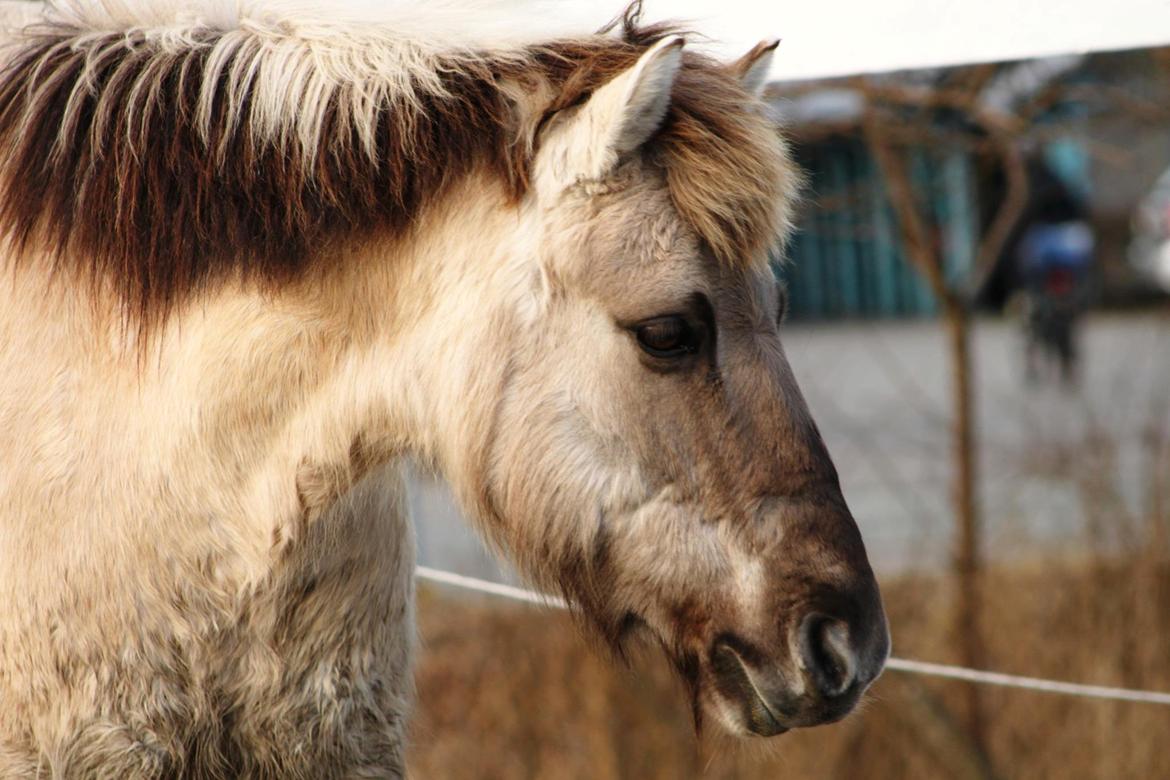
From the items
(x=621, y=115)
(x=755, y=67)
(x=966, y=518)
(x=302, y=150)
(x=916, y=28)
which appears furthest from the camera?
(x=966, y=518)

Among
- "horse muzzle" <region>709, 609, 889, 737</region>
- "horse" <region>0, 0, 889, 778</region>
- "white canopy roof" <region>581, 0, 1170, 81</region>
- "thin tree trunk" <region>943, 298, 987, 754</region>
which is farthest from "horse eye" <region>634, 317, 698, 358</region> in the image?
"thin tree trunk" <region>943, 298, 987, 754</region>

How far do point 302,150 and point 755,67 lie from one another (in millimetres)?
892

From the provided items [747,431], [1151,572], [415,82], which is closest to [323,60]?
[415,82]

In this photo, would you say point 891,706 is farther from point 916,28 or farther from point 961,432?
point 916,28

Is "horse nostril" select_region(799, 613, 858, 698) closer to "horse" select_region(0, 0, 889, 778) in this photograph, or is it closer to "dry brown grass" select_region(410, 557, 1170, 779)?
"horse" select_region(0, 0, 889, 778)

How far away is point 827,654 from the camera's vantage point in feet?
7.02

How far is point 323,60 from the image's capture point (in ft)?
7.50

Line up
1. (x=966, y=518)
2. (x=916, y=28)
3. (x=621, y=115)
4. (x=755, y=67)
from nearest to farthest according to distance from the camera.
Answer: (x=621, y=115) < (x=755, y=67) < (x=916, y=28) < (x=966, y=518)

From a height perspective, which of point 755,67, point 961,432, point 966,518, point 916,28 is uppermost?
point 755,67

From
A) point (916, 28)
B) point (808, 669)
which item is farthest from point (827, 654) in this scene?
point (916, 28)

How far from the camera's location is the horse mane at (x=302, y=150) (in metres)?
2.23

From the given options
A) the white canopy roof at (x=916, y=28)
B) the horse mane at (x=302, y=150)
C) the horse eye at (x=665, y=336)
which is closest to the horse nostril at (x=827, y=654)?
the horse eye at (x=665, y=336)

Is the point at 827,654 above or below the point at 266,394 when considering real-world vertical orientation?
below

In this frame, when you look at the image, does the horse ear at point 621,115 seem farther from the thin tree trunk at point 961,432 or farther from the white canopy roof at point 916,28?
the thin tree trunk at point 961,432
